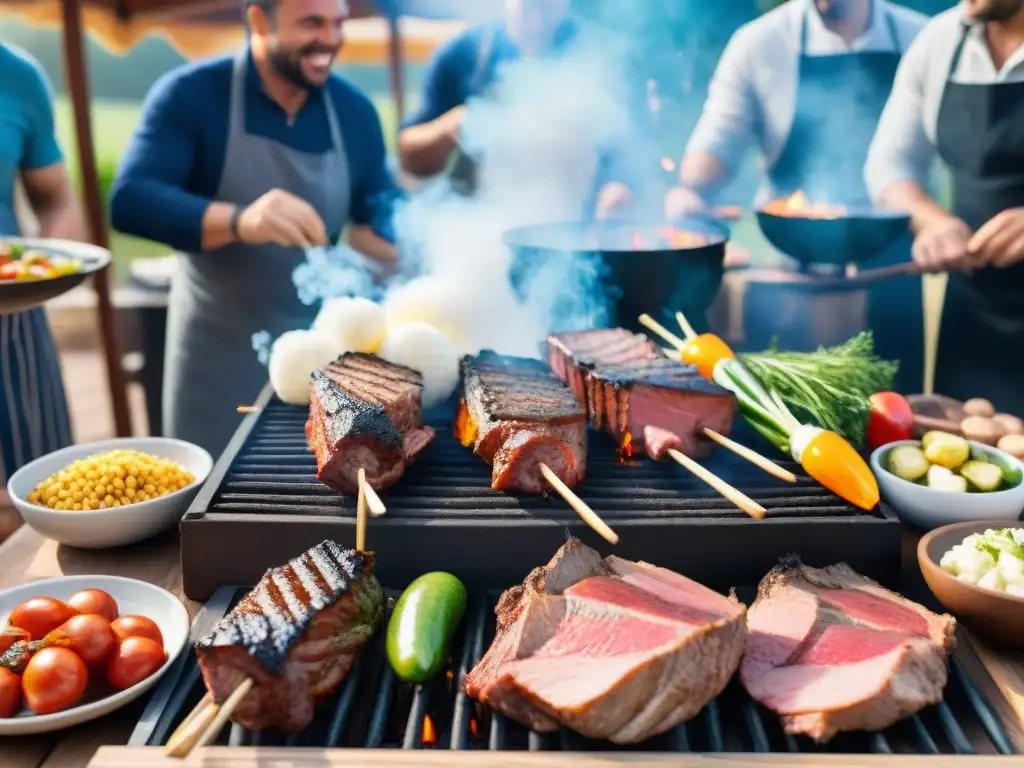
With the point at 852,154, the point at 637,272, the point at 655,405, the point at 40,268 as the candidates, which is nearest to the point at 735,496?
the point at 655,405

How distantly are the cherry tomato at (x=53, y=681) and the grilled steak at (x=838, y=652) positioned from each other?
5.33ft

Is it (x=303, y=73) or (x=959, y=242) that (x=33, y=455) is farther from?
(x=959, y=242)

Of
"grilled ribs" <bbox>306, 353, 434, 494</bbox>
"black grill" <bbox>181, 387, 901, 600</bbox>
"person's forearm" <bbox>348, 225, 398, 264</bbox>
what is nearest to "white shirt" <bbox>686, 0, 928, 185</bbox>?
"person's forearm" <bbox>348, 225, 398, 264</bbox>

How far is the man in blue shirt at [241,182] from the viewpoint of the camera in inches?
179

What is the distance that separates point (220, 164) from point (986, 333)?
4.77m

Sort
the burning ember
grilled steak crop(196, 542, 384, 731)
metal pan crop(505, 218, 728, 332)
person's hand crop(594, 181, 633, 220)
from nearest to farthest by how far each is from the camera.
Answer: grilled steak crop(196, 542, 384, 731)
metal pan crop(505, 218, 728, 332)
the burning ember
person's hand crop(594, 181, 633, 220)

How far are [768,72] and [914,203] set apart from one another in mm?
1480

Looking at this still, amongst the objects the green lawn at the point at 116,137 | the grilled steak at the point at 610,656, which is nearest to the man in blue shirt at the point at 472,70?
the grilled steak at the point at 610,656

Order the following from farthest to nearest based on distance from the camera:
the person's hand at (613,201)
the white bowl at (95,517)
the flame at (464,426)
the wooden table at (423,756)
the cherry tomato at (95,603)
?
the person's hand at (613,201)
the flame at (464,426)
the white bowl at (95,517)
the cherry tomato at (95,603)
the wooden table at (423,756)

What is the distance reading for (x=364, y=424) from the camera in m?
2.59

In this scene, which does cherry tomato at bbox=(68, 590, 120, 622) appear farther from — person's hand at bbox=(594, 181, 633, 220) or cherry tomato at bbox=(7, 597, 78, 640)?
person's hand at bbox=(594, 181, 633, 220)

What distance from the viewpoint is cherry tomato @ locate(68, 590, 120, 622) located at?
2.32m

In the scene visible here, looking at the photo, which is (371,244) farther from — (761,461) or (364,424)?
(761,461)

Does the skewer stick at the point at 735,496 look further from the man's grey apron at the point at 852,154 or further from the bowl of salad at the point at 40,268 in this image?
the man's grey apron at the point at 852,154
